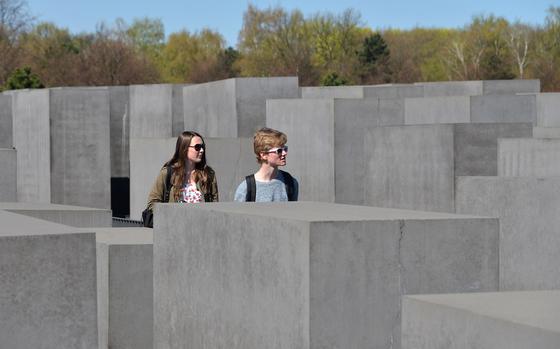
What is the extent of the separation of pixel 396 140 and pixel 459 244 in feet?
25.5

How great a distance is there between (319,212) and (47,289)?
175 cm

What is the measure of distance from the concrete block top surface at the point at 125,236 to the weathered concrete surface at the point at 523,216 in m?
2.45

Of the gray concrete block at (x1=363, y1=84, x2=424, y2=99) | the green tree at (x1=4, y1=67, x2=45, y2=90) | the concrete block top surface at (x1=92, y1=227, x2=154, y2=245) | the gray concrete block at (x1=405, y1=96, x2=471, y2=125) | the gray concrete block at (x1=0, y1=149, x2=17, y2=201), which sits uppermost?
the green tree at (x1=4, y1=67, x2=45, y2=90)

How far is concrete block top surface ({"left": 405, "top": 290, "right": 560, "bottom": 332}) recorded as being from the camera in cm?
353

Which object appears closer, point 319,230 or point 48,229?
point 48,229

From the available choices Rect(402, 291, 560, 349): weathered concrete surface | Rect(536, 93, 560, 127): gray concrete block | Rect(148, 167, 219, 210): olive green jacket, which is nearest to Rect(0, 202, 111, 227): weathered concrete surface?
Rect(148, 167, 219, 210): olive green jacket

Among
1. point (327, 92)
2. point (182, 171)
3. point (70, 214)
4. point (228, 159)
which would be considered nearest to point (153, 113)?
point (327, 92)

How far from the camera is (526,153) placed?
1128 cm

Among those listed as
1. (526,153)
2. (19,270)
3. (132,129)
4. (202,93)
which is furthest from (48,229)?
(132,129)

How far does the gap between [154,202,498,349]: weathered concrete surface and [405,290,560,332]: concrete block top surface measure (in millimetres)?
978

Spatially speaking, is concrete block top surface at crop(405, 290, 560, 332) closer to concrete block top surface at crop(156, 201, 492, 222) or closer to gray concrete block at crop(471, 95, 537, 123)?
concrete block top surface at crop(156, 201, 492, 222)

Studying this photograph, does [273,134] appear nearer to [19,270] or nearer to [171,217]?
[171,217]

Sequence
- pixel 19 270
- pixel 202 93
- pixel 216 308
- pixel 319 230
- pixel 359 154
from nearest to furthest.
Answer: pixel 19 270 < pixel 319 230 < pixel 216 308 < pixel 359 154 < pixel 202 93

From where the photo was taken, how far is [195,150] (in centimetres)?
706
